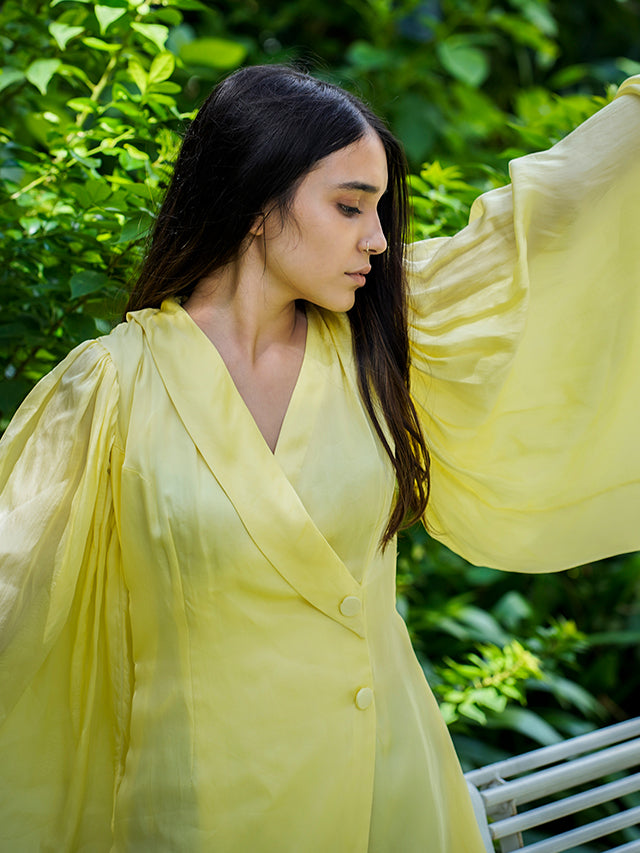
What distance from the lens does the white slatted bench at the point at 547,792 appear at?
1355 millimetres

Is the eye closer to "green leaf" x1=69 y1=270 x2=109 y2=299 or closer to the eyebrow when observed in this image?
the eyebrow

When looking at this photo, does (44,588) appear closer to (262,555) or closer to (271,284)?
(262,555)

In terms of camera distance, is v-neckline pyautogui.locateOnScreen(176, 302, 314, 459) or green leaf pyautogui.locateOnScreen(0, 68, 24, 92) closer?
v-neckline pyautogui.locateOnScreen(176, 302, 314, 459)

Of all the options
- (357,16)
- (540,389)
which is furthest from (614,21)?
(540,389)

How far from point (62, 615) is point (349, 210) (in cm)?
52

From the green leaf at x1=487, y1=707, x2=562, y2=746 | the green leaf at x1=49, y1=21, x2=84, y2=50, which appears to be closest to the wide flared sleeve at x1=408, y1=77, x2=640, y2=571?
the green leaf at x1=49, y1=21, x2=84, y2=50

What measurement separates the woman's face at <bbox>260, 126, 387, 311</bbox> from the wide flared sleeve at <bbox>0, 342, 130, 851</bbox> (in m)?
0.23

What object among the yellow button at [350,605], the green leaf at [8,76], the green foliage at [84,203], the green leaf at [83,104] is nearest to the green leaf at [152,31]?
the green foliage at [84,203]

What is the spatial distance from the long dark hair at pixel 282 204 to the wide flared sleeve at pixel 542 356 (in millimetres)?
60

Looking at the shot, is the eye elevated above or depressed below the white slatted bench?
above

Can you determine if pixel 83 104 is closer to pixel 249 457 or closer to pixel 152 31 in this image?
pixel 152 31

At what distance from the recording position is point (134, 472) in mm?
935

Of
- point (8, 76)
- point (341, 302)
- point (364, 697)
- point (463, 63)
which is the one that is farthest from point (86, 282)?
point (463, 63)

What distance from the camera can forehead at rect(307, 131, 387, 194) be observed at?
0.97 meters
